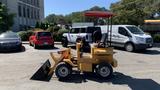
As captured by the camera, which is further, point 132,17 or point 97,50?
point 132,17

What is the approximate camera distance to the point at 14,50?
25344mm

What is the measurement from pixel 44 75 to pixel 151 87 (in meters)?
4.03

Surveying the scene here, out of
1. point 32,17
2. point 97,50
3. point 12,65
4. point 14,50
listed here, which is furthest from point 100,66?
point 32,17

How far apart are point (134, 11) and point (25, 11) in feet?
151

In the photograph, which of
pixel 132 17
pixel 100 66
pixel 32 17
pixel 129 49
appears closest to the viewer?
pixel 100 66

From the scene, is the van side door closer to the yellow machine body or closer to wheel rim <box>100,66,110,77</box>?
the yellow machine body

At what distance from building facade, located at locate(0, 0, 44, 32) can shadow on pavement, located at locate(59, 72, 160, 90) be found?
5225cm

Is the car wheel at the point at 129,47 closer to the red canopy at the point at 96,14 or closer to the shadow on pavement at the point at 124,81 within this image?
the shadow on pavement at the point at 124,81

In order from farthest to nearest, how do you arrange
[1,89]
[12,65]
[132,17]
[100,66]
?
[132,17] < [12,65] < [100,66] < [1,89]

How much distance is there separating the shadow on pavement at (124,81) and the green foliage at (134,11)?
21474 mm

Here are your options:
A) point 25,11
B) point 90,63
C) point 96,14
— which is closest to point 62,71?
point 90,63

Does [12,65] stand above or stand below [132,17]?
below

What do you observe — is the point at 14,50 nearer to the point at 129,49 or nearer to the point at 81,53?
the point at 129,49

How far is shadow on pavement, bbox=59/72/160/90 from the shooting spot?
37.7 feet
